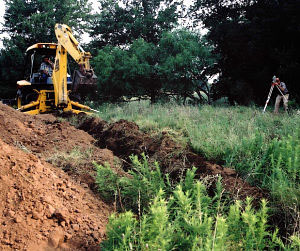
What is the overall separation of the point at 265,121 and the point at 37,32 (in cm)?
1947

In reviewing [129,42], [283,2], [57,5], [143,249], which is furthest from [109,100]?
[143,249]

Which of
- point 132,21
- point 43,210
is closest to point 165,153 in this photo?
point 43,210

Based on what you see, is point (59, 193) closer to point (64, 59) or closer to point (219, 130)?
point (219, 130)

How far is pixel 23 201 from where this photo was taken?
9.86 ft

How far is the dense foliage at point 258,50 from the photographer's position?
12.7 m

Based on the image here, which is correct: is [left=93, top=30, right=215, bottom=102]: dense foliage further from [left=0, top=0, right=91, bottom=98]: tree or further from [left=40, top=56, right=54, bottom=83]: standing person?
[left=0, top=0, right=91, bottom=98]: tree

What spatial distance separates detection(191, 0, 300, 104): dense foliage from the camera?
1271 cm

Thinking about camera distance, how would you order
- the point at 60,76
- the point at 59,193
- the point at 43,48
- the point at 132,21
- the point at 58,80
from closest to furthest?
the point at 59,193
the point at 60,76
the point at 58,80
the point at 43,48
the point at 132,21

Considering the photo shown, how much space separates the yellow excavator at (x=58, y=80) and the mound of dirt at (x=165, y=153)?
206cm

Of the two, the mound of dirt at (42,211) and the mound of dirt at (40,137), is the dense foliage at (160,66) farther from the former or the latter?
the mound of dirt at (42,211)

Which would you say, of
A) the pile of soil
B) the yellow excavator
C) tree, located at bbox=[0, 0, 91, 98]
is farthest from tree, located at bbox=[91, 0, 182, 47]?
the pile of soil

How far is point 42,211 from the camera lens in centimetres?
296

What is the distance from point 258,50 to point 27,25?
1706 centimetres

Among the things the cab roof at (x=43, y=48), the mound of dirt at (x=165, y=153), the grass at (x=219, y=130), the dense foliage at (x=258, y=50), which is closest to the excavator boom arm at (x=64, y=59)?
the cab roof at (x=43, y=48)
